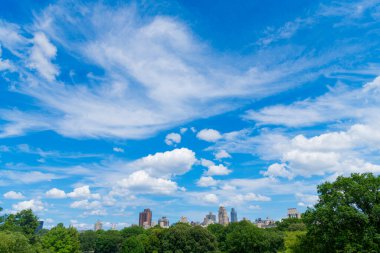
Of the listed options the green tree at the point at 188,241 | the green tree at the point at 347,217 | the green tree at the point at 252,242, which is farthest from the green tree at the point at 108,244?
the green tree at the point at 347,217

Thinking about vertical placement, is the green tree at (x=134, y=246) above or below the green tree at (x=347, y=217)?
below

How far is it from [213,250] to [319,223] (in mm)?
55365

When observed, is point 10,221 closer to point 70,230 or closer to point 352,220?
point 70,230

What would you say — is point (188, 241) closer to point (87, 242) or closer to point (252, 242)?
point (252, 242)

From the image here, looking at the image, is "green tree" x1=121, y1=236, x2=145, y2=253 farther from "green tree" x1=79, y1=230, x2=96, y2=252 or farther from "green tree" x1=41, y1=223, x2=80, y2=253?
"green tree" x1=79, y1=230, x2=96, y2=252

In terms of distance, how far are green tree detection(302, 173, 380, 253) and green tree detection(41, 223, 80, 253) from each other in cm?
6978

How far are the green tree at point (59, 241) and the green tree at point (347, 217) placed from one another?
6978 centimetres

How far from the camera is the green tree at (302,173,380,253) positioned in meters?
29.3

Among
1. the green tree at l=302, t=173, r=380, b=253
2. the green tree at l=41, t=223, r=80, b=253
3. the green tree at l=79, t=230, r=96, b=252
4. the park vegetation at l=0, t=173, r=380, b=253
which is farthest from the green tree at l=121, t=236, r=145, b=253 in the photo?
the green tree at l=302, t=173, r=380, b=253

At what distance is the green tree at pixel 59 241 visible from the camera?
81.0m

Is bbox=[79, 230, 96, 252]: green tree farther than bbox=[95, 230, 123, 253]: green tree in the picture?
Yes

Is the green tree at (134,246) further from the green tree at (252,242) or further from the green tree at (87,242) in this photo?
the green tree at (87,242)

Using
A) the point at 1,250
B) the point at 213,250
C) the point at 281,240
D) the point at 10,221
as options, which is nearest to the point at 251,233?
the point at 281,240

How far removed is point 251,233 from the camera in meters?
69.1
